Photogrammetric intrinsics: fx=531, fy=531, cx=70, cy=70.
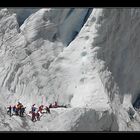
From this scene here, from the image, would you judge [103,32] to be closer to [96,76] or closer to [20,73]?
[96,76]

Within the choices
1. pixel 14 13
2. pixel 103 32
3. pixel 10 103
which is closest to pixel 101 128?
pixel 10 103

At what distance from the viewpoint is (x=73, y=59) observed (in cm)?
2947

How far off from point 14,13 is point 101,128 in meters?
9.70

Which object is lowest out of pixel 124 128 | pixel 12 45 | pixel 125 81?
pixel 124 128

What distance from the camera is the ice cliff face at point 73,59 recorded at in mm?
28234

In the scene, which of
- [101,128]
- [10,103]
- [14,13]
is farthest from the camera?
[14,13]

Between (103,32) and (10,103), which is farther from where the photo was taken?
(103,32)

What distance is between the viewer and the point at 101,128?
25.1 meters

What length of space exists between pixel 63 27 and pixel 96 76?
432 centimetres

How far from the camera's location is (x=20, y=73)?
2909 cm

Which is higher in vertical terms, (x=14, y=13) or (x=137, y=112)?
(x=14, y=13)

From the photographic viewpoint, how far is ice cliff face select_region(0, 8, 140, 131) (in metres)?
28.2
